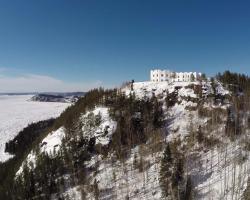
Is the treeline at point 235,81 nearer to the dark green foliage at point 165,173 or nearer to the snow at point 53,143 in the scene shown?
the dark green foliage at point 165,173

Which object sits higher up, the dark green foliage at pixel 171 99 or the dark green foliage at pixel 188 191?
the dark green foliage at pixel 171 99

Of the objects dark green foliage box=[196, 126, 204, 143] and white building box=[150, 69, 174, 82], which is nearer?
dark green foliage box=[196, 126, 204, 143]

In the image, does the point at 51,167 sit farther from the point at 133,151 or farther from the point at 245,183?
the point at 245,183

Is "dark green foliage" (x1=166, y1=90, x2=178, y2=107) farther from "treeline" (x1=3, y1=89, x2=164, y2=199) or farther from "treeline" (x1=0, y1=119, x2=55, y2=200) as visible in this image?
"treeline" (x1=0, y1=119, x2=55, y2=200)

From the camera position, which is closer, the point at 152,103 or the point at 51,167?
the point at 51,167

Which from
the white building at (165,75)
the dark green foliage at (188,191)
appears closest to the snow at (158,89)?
the white building at (165,75)

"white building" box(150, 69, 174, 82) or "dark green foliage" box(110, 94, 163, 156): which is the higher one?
"white building" box(150, 69, 174, 82)

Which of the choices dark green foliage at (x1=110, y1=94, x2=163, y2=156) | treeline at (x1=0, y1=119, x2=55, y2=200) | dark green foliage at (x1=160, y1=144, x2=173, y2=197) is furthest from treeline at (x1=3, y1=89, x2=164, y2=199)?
dark green foliage at (x1=160, y1=144, x2=173, y2=197)

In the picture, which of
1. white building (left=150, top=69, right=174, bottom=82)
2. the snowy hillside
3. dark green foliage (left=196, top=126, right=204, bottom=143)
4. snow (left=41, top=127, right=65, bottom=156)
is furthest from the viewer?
white building (left=150, top=69, right=174, bottom=82)

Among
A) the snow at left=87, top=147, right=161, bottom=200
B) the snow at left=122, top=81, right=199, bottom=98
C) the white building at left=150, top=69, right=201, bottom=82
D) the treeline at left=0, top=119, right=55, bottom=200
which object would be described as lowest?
the treeline at left=0, top=119, right=55, bottom=200

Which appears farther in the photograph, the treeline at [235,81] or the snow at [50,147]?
the treeline at [235,81]

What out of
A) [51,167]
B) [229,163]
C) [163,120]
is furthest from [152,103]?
[51,167]
